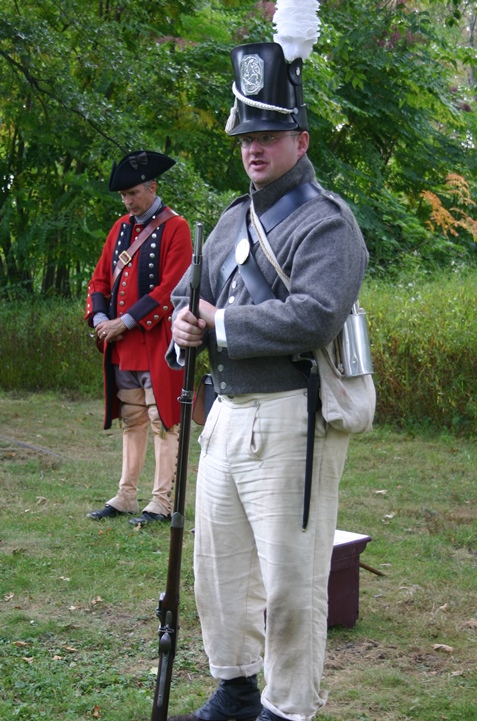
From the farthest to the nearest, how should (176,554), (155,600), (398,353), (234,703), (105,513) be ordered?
1. (398,353)
2. (105,513)
3. (155,600)
4. (234,703)
5. (176,554)

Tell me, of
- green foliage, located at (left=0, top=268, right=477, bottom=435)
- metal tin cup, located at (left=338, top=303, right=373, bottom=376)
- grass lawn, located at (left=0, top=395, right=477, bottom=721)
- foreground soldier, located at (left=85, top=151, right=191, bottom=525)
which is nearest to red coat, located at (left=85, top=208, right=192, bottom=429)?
foreground soldier, located at (left=85, top=151, right=191, bottom=525)

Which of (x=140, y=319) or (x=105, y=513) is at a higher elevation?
(x=140, y=319)

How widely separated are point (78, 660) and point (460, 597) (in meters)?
2.16

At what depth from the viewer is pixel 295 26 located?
3.45 metres

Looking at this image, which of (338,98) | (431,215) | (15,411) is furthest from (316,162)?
(15,411)

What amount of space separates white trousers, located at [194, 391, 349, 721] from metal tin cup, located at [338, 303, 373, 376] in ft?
0.59

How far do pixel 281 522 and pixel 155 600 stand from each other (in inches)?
87.6

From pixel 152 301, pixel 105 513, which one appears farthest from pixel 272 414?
pixel 105 513

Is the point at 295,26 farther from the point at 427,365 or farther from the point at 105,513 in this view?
the point at 427,365

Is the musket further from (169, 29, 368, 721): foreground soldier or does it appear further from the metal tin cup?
the metal tin cup

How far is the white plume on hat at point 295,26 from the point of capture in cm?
345

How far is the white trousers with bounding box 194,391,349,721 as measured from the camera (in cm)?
329

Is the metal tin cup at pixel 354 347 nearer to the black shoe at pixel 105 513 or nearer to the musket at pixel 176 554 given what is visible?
the musket at pixel 176 554

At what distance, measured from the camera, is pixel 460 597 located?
549cm
